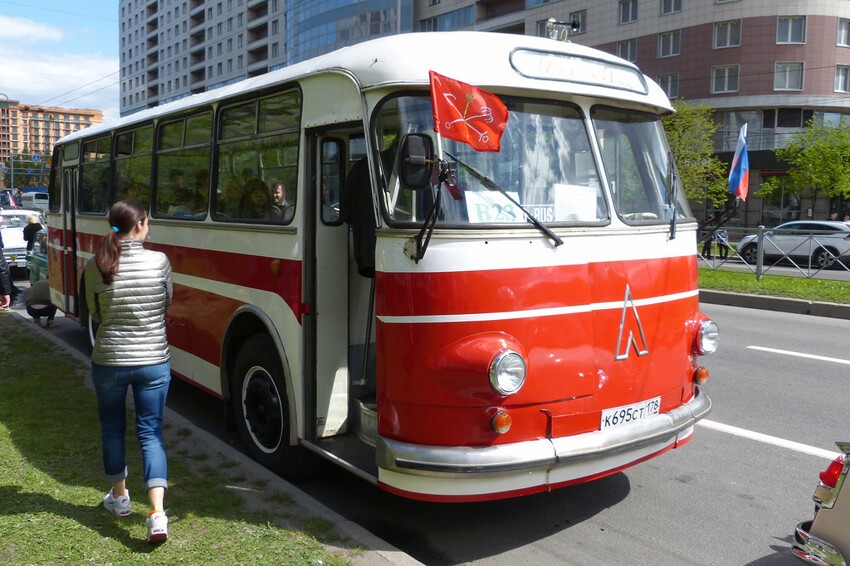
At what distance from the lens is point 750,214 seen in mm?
45344

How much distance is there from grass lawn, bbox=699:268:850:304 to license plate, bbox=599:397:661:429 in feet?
35.9

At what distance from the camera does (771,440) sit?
6457 millimetres

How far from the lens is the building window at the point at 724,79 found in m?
44.7

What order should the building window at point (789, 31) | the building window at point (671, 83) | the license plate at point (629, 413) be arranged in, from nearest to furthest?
the license plate at point (629, 413), the building window at point (789, 31), the building window at point (671, 83)

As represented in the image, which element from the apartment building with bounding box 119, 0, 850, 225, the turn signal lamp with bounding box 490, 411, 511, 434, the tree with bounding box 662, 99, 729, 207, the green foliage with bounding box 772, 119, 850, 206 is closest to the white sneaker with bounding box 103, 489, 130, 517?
the turn signal lamp with bounding box 490, 411, 511, 434

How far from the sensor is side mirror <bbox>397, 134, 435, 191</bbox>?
13.1 feet

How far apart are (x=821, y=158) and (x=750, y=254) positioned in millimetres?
23138

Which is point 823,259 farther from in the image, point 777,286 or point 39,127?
point 39,127

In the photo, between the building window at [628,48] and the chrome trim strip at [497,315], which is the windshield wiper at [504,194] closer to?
the chrome trim strip at [497,315]

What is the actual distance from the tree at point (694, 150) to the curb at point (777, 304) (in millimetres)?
22348

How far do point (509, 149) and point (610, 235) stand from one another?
2.72ft

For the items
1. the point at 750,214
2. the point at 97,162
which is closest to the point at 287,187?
the point at 97,162

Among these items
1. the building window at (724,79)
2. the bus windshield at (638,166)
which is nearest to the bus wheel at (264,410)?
the bus windshield at (638,166)

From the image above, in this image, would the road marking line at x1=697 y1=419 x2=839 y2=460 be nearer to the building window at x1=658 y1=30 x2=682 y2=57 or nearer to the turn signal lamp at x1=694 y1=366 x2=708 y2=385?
the turn signal lamp at x1=694 y1=366 x2=708 y2=385
